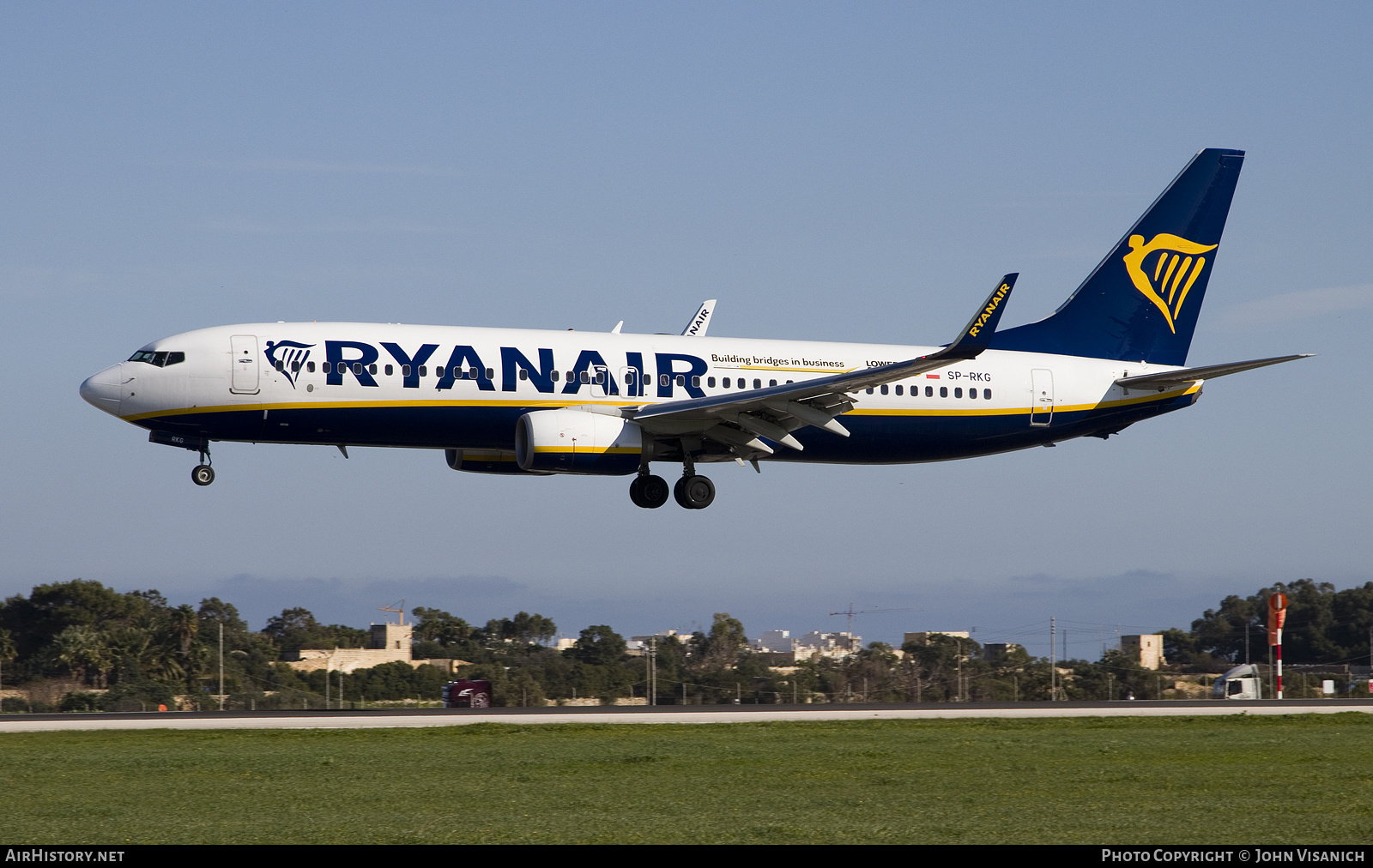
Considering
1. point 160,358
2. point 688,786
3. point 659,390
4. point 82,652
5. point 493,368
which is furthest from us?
point 82,652

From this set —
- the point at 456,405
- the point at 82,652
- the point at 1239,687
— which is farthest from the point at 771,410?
the point at 82,652

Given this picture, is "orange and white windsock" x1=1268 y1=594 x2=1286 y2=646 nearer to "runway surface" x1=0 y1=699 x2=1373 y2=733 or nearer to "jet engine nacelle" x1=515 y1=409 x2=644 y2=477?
"runway surface" x1=0 y1=699 x2=1373 y2=733

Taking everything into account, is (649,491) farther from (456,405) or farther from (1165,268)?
(1165,268)

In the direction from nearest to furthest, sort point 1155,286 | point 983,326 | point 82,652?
1. point 983,326
2. point 1155,286
3. point 82,652

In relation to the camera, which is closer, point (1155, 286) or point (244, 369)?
point (244, 369)

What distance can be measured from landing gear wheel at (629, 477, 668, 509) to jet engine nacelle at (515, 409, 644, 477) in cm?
296

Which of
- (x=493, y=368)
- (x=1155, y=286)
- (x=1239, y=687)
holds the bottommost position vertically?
(x=1239, y=687)

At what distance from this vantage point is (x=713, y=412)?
36.5 metres

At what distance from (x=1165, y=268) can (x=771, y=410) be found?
16.1 meters

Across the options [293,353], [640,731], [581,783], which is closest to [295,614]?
[293,353]

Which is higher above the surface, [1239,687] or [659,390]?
[659,390]

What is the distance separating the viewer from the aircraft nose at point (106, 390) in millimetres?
35344

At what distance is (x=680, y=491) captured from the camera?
4009 cm
